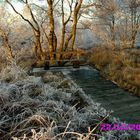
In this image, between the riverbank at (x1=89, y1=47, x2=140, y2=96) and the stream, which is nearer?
the stream

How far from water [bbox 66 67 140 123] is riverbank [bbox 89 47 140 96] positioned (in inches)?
12.2

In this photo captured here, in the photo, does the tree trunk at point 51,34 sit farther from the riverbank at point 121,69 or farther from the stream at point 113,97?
the stream at point 113,97

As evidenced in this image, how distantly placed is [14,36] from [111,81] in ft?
67.7

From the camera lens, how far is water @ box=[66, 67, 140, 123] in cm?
510

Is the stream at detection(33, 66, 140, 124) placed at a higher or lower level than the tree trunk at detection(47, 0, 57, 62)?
lower

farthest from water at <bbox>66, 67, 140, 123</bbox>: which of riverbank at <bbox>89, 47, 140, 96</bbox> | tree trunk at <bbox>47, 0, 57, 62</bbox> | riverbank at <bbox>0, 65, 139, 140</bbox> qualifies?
tree trunk at <bbox>47, 0, 57, 62</bbox>

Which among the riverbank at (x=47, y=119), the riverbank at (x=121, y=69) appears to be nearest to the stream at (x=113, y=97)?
the riverbank at (x=121, y=69)

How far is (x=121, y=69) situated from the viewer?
965 cm

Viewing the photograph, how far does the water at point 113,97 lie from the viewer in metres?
5.10

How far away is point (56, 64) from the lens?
517 inches

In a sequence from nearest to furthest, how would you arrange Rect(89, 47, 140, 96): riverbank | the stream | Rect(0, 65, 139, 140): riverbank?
Rect(0, 65, 139, 140): riverbank
the stream
Rect(89, 47, 140, 96): riverbank

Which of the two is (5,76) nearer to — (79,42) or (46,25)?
(46,25)

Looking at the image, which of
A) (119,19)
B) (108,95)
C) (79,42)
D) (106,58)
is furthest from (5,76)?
(79,42)

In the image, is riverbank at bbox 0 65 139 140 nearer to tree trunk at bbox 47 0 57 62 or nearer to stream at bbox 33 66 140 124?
stream at bbox 33 66 140 124
